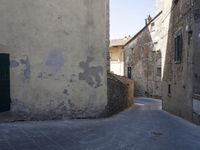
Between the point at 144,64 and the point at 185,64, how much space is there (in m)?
18.5

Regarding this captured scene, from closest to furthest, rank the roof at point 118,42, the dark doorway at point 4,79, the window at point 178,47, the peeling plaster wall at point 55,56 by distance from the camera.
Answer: the dark doorway at point 4,79
the peeling plaster wall at point 55,56
the window at point 178,47
the roof at point 118,42

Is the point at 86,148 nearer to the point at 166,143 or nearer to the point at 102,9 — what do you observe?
the point at 166,143

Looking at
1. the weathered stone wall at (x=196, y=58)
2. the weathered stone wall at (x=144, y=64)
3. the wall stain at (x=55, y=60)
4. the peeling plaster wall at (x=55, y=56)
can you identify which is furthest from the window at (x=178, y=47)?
the weathered stone wall at (x=144, y=64)

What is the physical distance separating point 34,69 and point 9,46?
101 cm

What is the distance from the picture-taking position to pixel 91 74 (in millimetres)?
9773

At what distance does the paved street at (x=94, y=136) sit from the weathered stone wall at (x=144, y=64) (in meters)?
→ 18.2

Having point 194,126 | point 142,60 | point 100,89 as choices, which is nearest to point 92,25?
point 100,89

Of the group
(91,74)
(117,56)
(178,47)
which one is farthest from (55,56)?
(117,56)

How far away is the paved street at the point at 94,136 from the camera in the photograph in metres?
6.36

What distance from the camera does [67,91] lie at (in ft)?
31.2

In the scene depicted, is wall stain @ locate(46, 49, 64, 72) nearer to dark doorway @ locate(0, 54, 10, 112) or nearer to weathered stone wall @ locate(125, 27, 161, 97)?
dark doorway @ locate(0, 54, 10, 112)

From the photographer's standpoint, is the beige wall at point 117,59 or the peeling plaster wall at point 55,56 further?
the beige wall at point 117,59

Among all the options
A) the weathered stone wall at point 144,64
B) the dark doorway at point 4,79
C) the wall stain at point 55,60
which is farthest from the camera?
the weathered stone wall at point 144,64

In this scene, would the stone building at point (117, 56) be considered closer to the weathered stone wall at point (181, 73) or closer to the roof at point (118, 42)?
the roof at point (118, 42)
